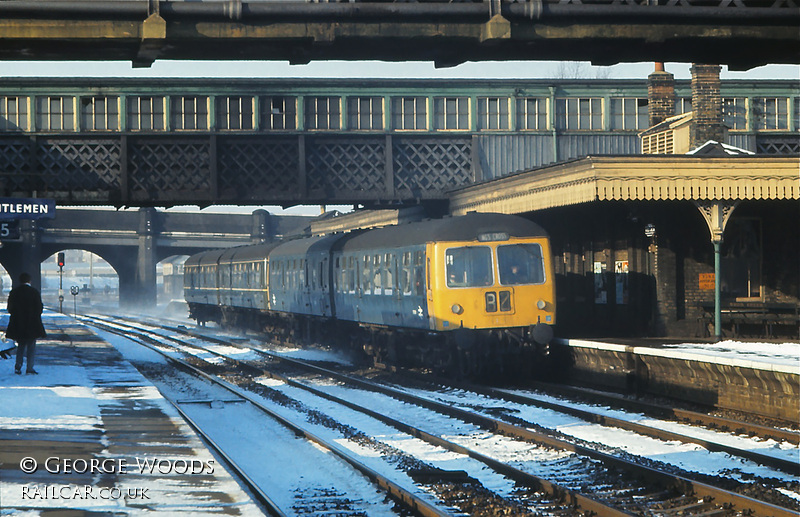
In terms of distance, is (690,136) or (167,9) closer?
(167,9)

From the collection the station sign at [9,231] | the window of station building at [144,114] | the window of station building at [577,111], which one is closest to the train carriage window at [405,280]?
the station sign at [9,231]

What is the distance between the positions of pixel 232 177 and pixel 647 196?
1360cm

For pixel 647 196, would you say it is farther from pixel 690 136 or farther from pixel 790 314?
pixel 690 136

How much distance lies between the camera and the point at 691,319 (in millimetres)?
21000

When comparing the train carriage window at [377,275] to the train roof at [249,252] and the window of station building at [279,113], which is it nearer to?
the window of station building at [279,113]

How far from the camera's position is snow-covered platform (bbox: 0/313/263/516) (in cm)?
838

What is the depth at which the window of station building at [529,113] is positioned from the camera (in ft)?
99.7

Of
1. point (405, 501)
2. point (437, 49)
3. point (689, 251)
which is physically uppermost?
point (437, 49)

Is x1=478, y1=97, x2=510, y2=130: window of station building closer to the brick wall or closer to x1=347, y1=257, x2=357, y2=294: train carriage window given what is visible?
the brick wall

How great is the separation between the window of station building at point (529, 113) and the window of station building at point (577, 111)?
62cm

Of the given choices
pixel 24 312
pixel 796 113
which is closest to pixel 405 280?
pixel 24 312

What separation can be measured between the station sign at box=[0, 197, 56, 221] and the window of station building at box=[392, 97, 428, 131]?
42.6 ft

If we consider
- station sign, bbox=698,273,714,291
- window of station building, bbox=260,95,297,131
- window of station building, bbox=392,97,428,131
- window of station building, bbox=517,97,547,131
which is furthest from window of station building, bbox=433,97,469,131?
station sign, bbox=698,273,714,291

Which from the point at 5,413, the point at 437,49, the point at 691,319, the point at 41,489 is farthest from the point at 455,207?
the point at 41,489
